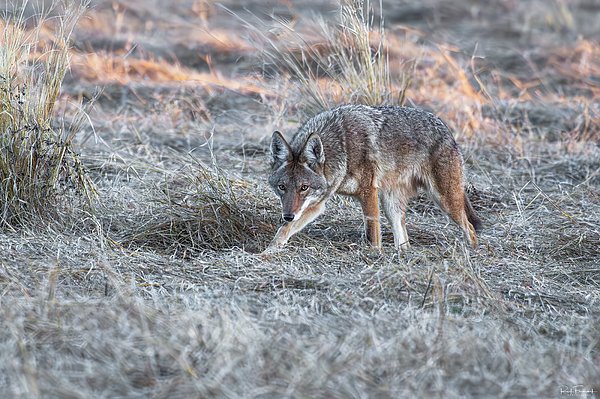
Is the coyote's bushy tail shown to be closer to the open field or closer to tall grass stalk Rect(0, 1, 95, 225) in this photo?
the open field

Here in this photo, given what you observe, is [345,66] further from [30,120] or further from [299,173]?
[30,120]

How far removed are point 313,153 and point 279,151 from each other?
29 centimetres

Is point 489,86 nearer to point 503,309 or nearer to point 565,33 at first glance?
point 565,33

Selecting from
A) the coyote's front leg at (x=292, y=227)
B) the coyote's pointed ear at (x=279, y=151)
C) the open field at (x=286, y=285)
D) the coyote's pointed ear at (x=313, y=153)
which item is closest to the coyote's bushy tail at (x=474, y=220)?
the open field at (x=286, y=285)

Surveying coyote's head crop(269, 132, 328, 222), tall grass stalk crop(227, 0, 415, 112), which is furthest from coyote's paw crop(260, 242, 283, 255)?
tall grass stalk crop(227, 0, 415, 112)

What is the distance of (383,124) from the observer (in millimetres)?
5383

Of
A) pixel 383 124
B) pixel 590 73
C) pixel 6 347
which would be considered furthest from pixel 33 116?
pixel 590 73

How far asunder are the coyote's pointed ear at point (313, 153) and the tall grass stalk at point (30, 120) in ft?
5.79

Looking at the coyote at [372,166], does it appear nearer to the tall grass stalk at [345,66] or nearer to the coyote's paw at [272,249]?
the coyote's paw at [272,249]

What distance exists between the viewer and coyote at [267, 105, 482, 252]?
4.93 m

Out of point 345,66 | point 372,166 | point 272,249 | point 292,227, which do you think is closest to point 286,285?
point 272,249

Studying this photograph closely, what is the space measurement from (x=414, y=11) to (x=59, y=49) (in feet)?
53.0

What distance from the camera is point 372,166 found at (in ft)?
17.1

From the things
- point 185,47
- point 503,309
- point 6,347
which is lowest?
point 185,47
